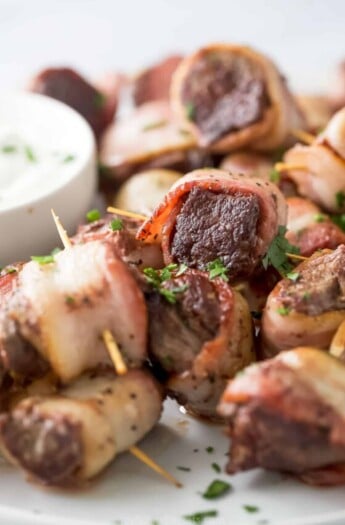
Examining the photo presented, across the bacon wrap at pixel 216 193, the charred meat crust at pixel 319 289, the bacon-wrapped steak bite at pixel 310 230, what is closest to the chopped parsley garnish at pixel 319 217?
the bacon-wrapped steak bite at pixel 310 230

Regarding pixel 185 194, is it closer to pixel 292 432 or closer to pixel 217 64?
pixel 292 432

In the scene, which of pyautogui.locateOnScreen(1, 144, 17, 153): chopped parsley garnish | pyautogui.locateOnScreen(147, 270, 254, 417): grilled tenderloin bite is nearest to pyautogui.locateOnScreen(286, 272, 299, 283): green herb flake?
pyautogui.locateOnScreen(147, 270, 254, 417): grilled tenderloin bite

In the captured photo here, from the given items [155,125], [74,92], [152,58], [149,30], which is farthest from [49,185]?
[149,30]

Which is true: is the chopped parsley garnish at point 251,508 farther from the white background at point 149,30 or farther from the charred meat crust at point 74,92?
the white background at point 149,30

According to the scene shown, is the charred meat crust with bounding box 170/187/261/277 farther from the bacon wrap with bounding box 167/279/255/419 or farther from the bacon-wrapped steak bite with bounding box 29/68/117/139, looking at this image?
the bacon-wrapped steak bite with bounding box 29/68/117/139

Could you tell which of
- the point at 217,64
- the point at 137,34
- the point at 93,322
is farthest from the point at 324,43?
the point at 93,322
